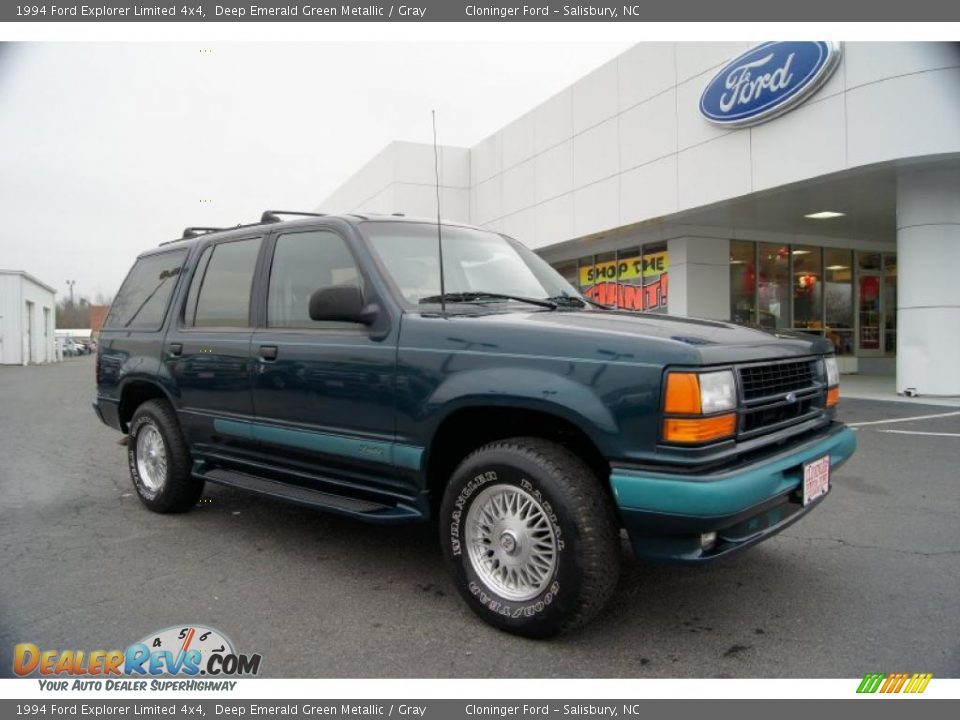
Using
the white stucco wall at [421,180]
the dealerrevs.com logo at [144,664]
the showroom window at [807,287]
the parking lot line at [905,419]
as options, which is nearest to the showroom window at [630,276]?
the showroom window at [807,287]

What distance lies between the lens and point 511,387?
2.81 meters

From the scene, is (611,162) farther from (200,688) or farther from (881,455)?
(200,688)

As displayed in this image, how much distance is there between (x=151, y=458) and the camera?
16.0 ft

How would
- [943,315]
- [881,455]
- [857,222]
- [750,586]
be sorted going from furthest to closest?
[857,222]
[943,315]
[881,455]
[750,586]

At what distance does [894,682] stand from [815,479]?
0.85 m

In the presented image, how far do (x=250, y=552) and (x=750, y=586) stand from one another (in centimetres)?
283

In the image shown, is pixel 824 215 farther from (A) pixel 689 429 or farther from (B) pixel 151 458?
(B) pixel 151 458

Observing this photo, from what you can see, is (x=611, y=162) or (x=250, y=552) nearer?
(x=250, y=552)

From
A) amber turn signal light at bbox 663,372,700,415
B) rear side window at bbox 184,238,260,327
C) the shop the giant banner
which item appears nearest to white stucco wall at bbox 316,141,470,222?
the shop the giant banner

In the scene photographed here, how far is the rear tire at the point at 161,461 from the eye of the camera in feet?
15.0

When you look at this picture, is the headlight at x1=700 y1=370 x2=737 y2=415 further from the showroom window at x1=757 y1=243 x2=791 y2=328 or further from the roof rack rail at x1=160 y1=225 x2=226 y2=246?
the showroom window at x1=757 y1=243 x2=791 y2=328
